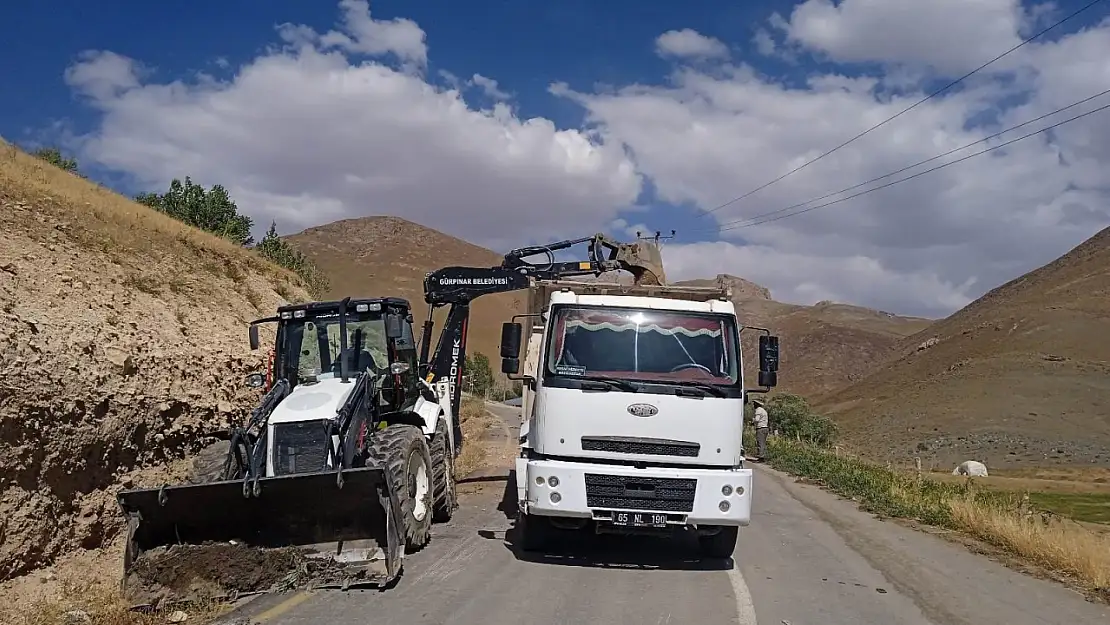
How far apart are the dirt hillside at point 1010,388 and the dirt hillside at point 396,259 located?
39.4 meters

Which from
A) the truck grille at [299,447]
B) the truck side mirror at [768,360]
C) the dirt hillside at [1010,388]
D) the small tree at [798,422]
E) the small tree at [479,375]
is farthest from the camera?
the small tree at [479,375]

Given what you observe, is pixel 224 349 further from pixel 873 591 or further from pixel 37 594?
pixel 873 591

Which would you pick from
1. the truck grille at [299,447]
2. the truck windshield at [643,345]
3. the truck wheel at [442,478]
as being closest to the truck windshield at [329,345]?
the truck wheel at [442,478]

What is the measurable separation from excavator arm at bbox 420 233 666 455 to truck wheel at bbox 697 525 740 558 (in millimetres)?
5514

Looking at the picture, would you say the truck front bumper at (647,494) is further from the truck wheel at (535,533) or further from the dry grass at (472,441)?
the dry grass at (472,441)

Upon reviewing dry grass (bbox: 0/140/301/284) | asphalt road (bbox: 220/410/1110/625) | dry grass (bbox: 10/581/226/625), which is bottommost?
dry grass (bbox: 10/581/226/625)

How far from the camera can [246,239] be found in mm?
26922

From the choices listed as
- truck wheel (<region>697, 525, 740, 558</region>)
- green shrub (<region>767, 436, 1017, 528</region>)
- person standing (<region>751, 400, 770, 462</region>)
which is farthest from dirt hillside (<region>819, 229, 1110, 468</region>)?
truck wheel (<region>697, 525, 740, 558</region>)

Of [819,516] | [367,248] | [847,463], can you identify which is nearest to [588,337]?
[819,516]

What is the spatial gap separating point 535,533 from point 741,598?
101 inches

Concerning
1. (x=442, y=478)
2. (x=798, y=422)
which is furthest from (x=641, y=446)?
(x=798, y=422)

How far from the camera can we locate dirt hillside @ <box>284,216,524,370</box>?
4001 inches

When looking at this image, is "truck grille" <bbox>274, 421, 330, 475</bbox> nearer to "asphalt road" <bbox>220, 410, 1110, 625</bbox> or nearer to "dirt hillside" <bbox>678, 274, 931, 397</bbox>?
"asphalt road" <bbox>220, 410, 1110, 625</bbox>

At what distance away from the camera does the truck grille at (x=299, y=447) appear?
885 centimetres
